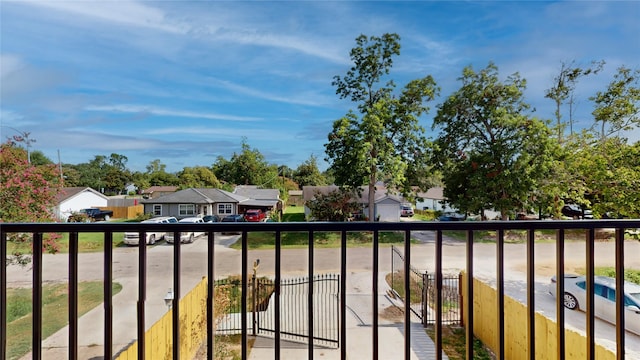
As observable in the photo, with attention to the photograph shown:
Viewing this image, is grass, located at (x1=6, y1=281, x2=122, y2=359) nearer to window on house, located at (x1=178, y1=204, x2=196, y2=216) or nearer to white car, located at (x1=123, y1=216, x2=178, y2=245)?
white car, located at (x1=123, y1=216, x2=178, y2=245)

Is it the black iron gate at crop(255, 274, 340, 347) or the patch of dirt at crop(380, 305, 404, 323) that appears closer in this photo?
the black iron gate at crop(255, 274, 340, 347)

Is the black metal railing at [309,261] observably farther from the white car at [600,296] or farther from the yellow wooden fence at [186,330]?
the yellow wooden fence at [186,330]

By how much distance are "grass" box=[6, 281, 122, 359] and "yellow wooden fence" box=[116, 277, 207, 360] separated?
74cm

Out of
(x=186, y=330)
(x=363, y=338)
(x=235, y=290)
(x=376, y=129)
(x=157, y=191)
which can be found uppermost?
(x=376, y=129)

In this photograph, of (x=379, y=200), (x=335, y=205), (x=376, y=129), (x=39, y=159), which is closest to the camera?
(x=39, y=159)

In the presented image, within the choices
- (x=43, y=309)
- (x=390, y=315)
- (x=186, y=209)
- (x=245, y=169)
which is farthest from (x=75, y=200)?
(x=390, y=315)

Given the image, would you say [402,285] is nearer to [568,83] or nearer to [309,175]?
[568,83]

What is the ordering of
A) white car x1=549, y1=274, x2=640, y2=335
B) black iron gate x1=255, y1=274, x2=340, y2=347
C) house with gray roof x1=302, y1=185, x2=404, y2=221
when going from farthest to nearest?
house with gray roof x1=302, y1=185, x2=404, y2=221 → black iron gate x1=255, y1=274, x2=340, y2=347 → white car x1=549, y1=274, x2=640, y2=335

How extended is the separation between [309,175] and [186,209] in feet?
13.8

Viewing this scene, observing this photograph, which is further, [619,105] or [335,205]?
[335,205]

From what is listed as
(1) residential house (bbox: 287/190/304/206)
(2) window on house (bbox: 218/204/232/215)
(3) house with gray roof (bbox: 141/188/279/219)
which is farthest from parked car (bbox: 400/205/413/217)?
(2) window on house (bbox: 218/204/232/215)

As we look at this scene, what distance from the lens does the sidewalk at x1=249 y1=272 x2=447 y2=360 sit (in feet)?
9.34

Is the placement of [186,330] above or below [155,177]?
below

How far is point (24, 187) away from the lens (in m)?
4.36
